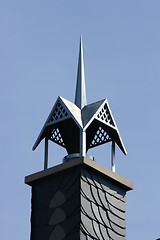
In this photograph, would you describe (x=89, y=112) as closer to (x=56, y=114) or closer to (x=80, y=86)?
(x=56, y=114)

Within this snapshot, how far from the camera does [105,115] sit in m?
27.4

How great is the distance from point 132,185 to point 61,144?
2.63 meters

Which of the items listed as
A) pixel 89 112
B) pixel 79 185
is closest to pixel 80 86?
pixel 89 112

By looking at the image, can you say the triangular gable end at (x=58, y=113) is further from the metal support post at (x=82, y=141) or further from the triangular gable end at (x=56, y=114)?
the metal support post at (x=82, y=141)

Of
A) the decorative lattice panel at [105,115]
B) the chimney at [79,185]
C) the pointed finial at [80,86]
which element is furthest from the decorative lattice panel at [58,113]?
the decorative lattice panel at [105,115]

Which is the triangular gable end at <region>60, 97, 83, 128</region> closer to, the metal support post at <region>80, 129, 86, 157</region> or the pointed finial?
the metal support post at <region>80, 129, 86, 157</region>

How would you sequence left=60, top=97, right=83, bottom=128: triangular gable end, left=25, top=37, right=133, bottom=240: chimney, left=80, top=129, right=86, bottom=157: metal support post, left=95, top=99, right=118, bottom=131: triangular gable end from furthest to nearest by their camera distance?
1. left=95, top=99, right=118, bottom=131: triangular gable end
2. left=60, top=97, right=83, bottom=128: triangular gable end
3. left=80, top=129, right=86, bottom=157: metal support post
4. left=25, top=37, right=133, bottom=240: chimney

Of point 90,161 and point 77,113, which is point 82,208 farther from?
point 77,113

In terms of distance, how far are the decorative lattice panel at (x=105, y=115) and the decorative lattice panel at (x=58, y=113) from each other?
41.7 inches

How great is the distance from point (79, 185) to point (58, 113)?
111 inches

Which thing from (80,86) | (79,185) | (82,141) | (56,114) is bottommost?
(79,185)

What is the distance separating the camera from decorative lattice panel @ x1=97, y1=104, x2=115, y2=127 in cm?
2720

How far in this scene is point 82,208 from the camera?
2517 cm

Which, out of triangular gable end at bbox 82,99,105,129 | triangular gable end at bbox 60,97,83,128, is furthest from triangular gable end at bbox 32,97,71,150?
triangular gable end at bbox 82,99,105,129
